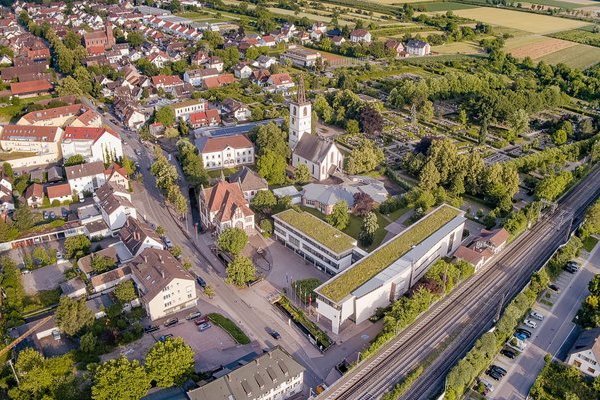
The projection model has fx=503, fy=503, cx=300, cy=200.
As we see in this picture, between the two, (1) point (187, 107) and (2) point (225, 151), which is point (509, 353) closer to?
(2) point (225, 151)

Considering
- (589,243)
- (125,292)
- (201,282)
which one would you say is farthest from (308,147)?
(589,243)

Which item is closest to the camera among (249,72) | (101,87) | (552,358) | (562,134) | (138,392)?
(138,392)

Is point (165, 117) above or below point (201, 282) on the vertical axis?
above

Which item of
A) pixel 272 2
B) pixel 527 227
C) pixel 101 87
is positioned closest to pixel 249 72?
pixel 101 87

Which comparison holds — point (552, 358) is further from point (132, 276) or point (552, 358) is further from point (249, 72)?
point (249, 72)

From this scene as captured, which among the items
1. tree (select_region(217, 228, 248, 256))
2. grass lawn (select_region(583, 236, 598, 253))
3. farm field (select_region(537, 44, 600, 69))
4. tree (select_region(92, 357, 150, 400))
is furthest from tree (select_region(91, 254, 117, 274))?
farm field (select_region(537, 44, 600, 69))
